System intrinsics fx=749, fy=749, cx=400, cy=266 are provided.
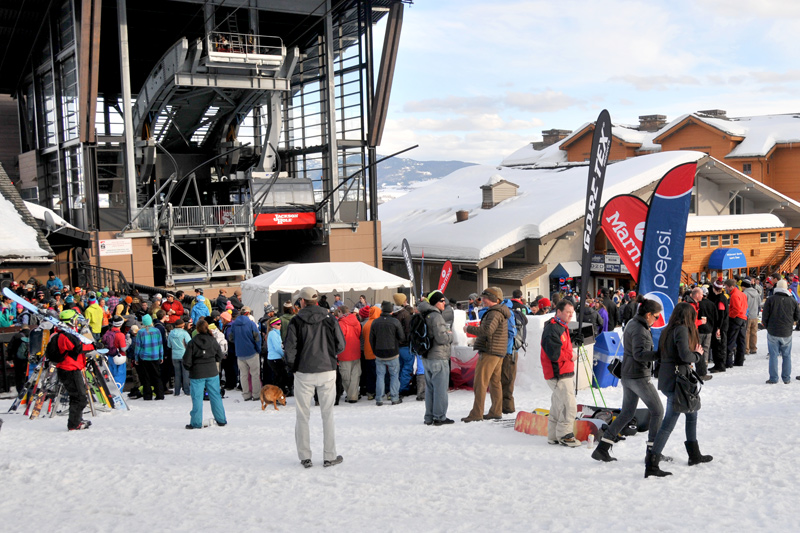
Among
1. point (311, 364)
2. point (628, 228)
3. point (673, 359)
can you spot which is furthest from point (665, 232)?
point (311, 364)

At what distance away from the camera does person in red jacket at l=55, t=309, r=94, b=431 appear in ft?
29.7

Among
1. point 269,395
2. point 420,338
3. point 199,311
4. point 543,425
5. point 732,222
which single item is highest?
point 732,222

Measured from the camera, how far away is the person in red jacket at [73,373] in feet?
29.7

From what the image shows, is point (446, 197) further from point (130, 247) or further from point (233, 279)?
point (130, 247)

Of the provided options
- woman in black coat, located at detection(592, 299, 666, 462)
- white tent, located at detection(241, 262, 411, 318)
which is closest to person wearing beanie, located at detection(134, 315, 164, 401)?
white tent, located at detection(241, 262, 411, 318)

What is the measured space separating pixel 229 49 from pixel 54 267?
A: 1144 centimetres

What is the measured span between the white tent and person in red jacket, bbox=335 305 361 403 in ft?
24.7

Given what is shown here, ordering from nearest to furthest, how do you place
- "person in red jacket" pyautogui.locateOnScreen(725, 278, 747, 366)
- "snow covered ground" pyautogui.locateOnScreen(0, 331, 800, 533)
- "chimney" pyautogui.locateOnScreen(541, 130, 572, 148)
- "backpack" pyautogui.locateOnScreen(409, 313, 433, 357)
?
"snow covered ground" pyautogui.locateOnScreen(0, 331, 800, 533) → "backpack" pyautogui.locateOnScreen(409, 313, 433, 357) → "person in red jacket" pyautogui.locateOnScreen(725, 278, 747, 366) → "chimney" pyautogui.locateOnScreen(541, 130, 572, 148)

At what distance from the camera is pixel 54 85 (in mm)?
30719

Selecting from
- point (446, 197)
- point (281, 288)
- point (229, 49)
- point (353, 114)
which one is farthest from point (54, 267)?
point (446, 197)

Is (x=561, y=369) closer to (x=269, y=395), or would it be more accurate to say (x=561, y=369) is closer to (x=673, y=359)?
(x=673, y=359)

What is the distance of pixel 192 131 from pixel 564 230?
18.2m

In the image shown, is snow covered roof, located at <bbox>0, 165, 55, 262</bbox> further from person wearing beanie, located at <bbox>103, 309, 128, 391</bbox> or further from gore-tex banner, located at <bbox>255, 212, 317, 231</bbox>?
gore-tex banner, located at <bbox>255, 212, 317, 231</bbox>

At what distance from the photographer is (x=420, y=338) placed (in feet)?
28.3
